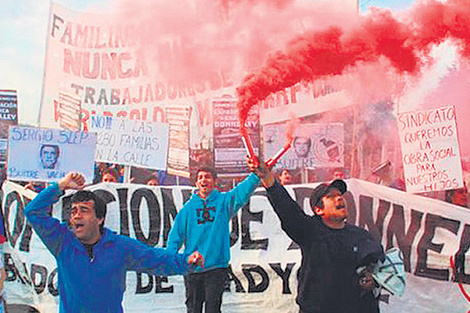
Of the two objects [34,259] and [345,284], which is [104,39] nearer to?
[34,259]

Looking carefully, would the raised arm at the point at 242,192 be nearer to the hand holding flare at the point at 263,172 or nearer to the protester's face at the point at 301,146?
the hand holding flare at the point at 263,172

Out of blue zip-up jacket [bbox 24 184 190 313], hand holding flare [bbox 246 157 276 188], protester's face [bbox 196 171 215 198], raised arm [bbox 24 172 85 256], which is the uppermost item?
protester's face [bbox 196 171 215 198]

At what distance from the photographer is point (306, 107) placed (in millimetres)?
10703

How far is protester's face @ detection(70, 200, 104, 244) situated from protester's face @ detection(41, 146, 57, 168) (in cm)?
449

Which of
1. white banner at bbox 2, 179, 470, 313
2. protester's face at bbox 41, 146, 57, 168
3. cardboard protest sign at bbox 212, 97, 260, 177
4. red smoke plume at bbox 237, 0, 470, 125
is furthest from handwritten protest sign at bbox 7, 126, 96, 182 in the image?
cardboard protest sign at bbox 212, 97, 260, 177

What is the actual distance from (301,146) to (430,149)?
289 centimetres

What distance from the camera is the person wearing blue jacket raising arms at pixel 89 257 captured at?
10.9 ft

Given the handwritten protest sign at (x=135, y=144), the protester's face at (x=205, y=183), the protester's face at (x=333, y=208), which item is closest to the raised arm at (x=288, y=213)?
the protester's face at (x=333, y=208)

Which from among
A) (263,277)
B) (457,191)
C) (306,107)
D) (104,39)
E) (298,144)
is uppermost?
(104,39)

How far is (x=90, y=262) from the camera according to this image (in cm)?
332

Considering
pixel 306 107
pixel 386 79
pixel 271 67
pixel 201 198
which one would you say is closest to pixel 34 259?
pixel 201 198

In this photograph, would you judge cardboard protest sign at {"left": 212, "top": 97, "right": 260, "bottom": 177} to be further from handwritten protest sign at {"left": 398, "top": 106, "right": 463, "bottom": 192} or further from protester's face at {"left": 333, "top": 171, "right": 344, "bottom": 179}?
handwritten protest sign at {"left": 398, "top": 106, "right": 463, "bottom": 192}

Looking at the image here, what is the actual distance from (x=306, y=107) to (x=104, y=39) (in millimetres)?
3623

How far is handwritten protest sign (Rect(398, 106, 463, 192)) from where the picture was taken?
695 centimetres
